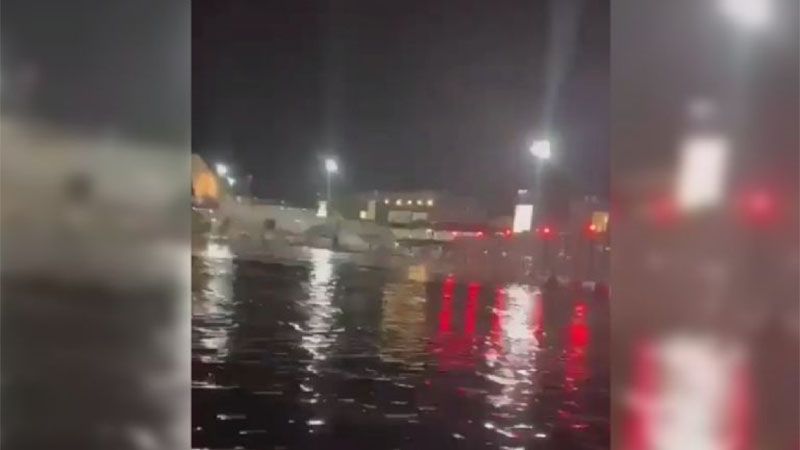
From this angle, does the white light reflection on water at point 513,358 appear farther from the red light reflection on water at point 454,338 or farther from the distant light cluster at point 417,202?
the distant light cluster at point 417,202


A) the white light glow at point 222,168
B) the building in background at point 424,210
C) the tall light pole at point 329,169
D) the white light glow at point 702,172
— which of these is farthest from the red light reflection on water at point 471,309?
the white light glow at point 222,168

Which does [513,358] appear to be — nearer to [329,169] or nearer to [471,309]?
[471,309]

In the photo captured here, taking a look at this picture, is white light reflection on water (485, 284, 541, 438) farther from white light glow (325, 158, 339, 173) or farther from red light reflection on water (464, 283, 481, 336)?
white light glow (325, 158, 339, 173)

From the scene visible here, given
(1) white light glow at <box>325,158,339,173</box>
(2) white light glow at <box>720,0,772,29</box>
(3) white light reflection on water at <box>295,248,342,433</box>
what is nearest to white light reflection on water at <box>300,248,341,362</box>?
(3) white light reflection on water at <box>295,248,342,433</box>

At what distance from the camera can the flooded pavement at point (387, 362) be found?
1.95 meters

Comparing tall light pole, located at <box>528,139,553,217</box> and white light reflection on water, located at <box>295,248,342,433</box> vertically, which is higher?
tall light pole, located at <box>528,139,553,217</box>

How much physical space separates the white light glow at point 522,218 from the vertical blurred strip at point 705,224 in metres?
0.20

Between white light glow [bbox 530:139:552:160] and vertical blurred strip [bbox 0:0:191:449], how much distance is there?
2.63ft

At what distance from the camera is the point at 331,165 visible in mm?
1994

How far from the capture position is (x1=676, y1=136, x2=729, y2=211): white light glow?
193cm

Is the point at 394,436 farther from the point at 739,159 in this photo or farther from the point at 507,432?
the point at 739,159

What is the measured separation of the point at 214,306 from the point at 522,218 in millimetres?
741

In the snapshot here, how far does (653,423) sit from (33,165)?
157cm

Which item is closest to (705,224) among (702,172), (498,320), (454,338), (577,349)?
(702,172)
